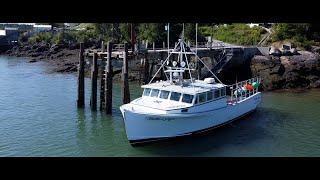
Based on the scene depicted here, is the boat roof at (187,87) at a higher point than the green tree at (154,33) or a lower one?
lower

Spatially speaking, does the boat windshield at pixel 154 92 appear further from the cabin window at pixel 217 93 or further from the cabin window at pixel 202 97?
the cabin window at pixel 217 93

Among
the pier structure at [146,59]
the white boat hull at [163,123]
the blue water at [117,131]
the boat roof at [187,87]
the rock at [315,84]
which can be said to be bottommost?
the blue water at [117,131]

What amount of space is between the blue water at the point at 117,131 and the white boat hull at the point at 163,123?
18.7 inches

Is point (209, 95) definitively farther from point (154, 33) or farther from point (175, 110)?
point (154, 33)

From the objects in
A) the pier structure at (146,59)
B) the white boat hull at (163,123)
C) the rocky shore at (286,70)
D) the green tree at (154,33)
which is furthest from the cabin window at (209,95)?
the green tree at (154,33)

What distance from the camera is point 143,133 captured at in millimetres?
21641

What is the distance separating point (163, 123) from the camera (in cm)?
2197

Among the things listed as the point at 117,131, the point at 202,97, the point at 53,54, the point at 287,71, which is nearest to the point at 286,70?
the point at 287,71

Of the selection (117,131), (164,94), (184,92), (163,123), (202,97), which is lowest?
(117,131)

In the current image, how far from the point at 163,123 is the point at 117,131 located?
334 cm

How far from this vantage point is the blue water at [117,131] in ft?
69.9
